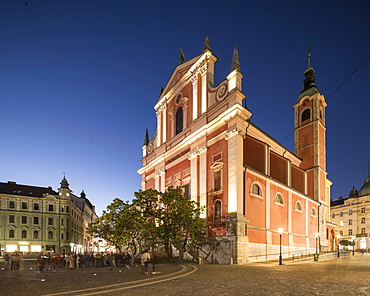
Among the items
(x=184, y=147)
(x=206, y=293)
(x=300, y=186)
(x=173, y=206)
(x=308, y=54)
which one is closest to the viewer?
(x=206, y=293)

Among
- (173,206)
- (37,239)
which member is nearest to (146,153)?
(173,206)

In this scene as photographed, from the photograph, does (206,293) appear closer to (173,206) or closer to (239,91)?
(173,206)

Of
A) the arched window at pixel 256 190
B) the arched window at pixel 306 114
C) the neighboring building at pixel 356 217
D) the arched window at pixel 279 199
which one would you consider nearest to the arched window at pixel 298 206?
the arched window at pixel 279 199

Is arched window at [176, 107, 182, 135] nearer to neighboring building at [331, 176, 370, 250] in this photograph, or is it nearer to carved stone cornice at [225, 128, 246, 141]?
carved stone cornice at [225, 128, 246, 141]

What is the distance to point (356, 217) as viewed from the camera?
74375mm

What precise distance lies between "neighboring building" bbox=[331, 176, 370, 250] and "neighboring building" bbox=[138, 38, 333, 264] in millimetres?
36846

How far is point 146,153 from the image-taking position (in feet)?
145

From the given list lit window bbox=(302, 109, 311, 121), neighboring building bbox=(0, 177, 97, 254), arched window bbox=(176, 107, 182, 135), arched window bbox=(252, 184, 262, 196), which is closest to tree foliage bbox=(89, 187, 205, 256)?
arched window bbox=(252, 184, 262, 196)

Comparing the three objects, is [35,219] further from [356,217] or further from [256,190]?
[356,217]

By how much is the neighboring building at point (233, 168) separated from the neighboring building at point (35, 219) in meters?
33.6

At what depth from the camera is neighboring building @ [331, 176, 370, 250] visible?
71.2 metres

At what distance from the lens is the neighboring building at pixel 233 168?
2505 cm

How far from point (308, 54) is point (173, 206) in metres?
37.2

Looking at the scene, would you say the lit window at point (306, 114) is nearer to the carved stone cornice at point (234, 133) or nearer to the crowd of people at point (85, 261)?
the carved stone cornice at point (234, 133)
